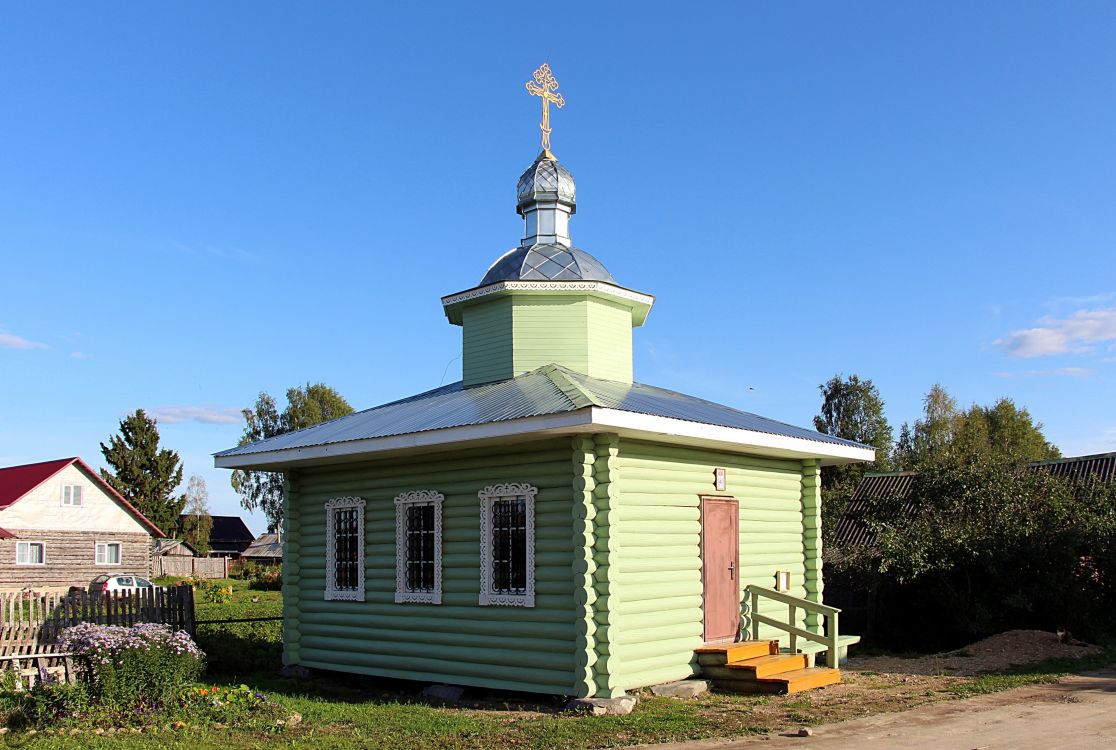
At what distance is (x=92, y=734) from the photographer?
985 centimetres

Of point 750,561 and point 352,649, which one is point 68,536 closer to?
point 352,649

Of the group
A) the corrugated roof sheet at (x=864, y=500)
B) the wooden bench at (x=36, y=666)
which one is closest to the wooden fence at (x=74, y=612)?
the wooden bench at (x=36, y=666)

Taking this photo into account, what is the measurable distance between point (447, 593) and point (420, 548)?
0.80m

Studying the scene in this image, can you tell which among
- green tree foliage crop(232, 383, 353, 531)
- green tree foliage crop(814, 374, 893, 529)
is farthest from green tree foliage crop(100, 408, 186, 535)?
green tree foliage crop(814, 374, 893, 529)

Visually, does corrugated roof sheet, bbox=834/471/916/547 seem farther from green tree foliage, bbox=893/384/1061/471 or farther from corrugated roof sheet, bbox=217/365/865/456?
green tree foliage, bbox=893/384/1061/471

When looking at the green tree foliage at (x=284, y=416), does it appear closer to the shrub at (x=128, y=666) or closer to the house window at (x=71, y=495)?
the house window at (x=71, y=495)

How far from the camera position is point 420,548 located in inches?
522

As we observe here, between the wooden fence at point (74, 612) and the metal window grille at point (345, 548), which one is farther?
the metal window grille at point (345, 548)

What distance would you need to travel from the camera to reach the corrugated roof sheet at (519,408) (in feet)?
38.6

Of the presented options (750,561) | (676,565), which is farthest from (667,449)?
(750,561)

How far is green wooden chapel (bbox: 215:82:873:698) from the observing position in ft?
37.6

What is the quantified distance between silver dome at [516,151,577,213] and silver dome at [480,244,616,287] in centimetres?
89

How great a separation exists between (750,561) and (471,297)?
5653 millimetres

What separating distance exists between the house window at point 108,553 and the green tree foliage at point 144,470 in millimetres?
12406
